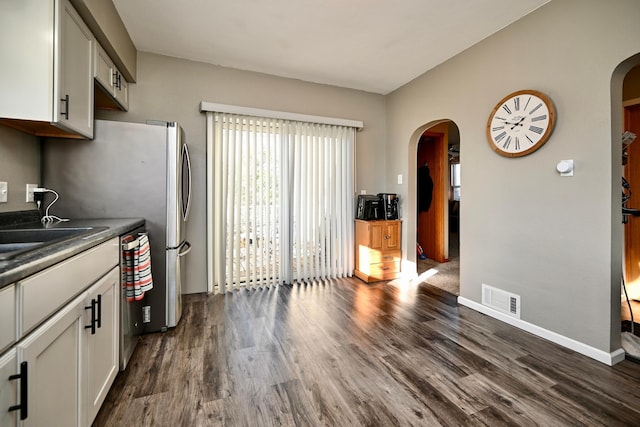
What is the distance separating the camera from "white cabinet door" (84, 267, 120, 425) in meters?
1.25

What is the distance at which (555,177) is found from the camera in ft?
7.02

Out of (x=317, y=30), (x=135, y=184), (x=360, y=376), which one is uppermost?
(x=317, y=30)

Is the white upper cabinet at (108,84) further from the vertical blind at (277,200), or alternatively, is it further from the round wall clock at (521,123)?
the round wall clock at (521,123)

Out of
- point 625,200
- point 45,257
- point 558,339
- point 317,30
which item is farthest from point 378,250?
point 45,257

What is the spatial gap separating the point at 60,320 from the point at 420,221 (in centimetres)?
527

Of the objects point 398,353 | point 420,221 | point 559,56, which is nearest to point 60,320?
point 398,353

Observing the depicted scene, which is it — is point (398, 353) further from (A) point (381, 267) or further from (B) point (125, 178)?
(B) point (125, 178)

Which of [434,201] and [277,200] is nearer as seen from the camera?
[277,200]

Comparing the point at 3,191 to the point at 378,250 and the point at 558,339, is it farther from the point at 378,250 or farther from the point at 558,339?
the point at 558,339

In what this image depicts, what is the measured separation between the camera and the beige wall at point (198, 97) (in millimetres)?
2939

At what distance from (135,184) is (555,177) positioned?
3263mm

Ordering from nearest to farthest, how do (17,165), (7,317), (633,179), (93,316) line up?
(7,317), (93,316), (17,165), (633,179)

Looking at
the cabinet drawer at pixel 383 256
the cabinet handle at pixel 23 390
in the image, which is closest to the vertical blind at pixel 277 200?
the cabinet drawer at pixel 383 256

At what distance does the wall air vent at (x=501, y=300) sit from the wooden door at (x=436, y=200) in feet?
7.16
